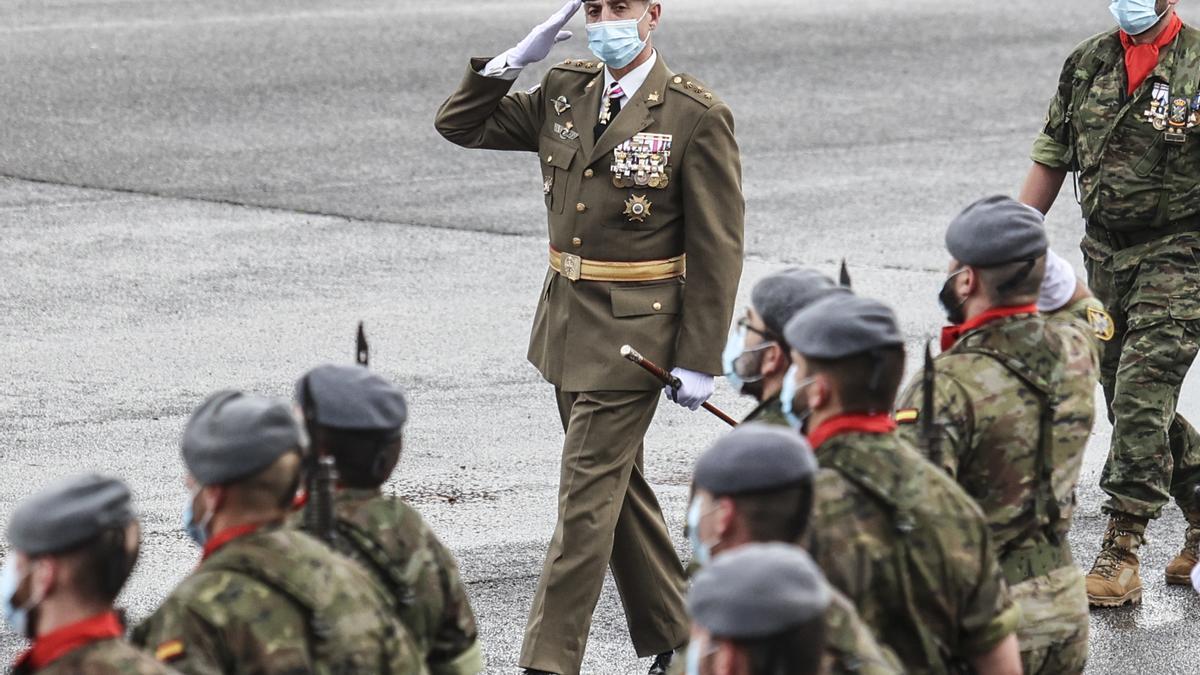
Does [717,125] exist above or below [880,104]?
above

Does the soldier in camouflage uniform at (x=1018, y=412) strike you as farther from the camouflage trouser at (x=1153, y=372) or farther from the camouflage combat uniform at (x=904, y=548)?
the camouflage trouser at (x=1153, y=372)

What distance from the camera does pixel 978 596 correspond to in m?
4.11

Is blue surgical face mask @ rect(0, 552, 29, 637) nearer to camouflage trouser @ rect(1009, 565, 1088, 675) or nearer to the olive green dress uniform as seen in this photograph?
camouflage trouser @ rect(1009, 565, 1088, 675)

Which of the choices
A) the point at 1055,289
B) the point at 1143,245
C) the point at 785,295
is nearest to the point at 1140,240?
the point at 1143,245

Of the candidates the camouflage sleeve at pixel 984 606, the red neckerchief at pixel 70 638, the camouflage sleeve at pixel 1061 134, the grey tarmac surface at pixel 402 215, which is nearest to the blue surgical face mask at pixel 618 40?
the grey tarmac surface at pixel 402 215

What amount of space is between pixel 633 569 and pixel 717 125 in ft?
4.65

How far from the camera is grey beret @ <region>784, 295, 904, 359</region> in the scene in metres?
4.09

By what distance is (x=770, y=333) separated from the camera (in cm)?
464

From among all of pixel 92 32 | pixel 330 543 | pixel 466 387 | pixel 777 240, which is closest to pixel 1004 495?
pixel 330 543

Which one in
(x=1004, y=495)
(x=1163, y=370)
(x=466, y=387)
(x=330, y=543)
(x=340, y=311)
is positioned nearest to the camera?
(x=330, y=543)

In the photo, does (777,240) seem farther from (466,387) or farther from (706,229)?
(706,229)

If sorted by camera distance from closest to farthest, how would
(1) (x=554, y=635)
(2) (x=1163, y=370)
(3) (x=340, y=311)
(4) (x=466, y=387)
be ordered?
(1) (x=554, y=635), (2) (x=1163, y=370), (4) (x=466, y=387), (3) (x=340, y=311)

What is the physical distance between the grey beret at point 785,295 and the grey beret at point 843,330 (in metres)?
0.42

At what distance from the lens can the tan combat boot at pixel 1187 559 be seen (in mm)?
7285
